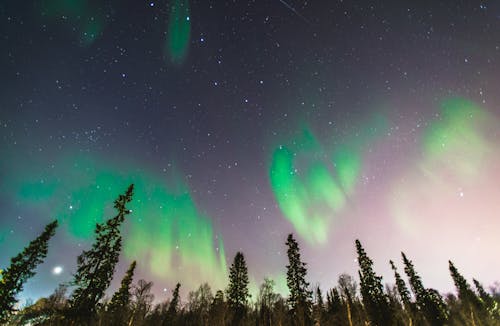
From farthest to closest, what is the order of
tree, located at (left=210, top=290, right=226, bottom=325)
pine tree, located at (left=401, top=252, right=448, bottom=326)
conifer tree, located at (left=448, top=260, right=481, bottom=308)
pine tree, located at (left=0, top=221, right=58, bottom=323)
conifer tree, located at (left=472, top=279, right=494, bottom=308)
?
conifer tree, located at (left=472, top=279, right=494, bottom=308) → conifer tree, located at (left=448, top=260, right=481, bottom=308) → pine tree, located at (left=401, top=252, right=448, bottom=326) → pine tree, located at (left=0, top=221, right=58, bottom=323) → tree, located at (left=210, top=290, right=226, bottom=325)

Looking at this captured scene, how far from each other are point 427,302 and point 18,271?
252ft

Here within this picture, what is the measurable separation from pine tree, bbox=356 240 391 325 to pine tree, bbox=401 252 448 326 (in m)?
12.1

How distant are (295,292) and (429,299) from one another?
35.5 metres

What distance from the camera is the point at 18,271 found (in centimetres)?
3509

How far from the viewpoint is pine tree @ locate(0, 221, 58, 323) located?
110ft

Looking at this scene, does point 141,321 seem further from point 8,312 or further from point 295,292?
point 295,292

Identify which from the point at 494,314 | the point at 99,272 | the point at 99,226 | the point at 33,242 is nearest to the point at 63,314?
the point at 99,272

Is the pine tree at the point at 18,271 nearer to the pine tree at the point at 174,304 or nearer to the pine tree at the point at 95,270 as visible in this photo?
the pine tree at the point at 95,270

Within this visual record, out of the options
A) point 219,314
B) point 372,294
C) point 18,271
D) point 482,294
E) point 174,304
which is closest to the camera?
point 219,314

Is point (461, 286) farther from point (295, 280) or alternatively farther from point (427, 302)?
point (295, 280)

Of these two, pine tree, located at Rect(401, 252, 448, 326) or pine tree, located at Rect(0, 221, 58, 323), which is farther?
pine tree, located at Rect(401, 252, 448, 326)

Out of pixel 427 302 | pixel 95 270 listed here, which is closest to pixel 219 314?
pixel 95 270

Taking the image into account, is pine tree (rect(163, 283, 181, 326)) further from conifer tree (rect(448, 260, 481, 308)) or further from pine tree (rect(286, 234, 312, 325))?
conifer tree (rect(448, 260, 481, 308))

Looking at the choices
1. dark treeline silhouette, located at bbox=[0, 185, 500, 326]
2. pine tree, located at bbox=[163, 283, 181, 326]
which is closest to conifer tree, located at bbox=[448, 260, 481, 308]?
dark treeline silhouette, located at bbox=[0, 185, 500, 326]
